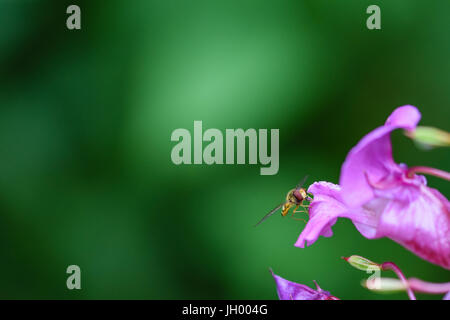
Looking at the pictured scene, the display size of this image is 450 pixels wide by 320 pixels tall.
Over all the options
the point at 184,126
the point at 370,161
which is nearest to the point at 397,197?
the point at 370,161

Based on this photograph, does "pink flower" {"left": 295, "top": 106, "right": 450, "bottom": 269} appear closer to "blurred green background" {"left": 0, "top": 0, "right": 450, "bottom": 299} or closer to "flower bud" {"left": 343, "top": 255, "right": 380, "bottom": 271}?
"flower bud" {"left": 343, "top": 255, "right": 380, "bottom": 271}

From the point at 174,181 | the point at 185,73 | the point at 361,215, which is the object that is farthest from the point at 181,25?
the point at 361,215

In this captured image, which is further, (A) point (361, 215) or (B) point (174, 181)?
(B) point (174, 181)

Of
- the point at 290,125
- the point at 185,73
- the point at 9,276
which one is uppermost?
the point at 185,73
